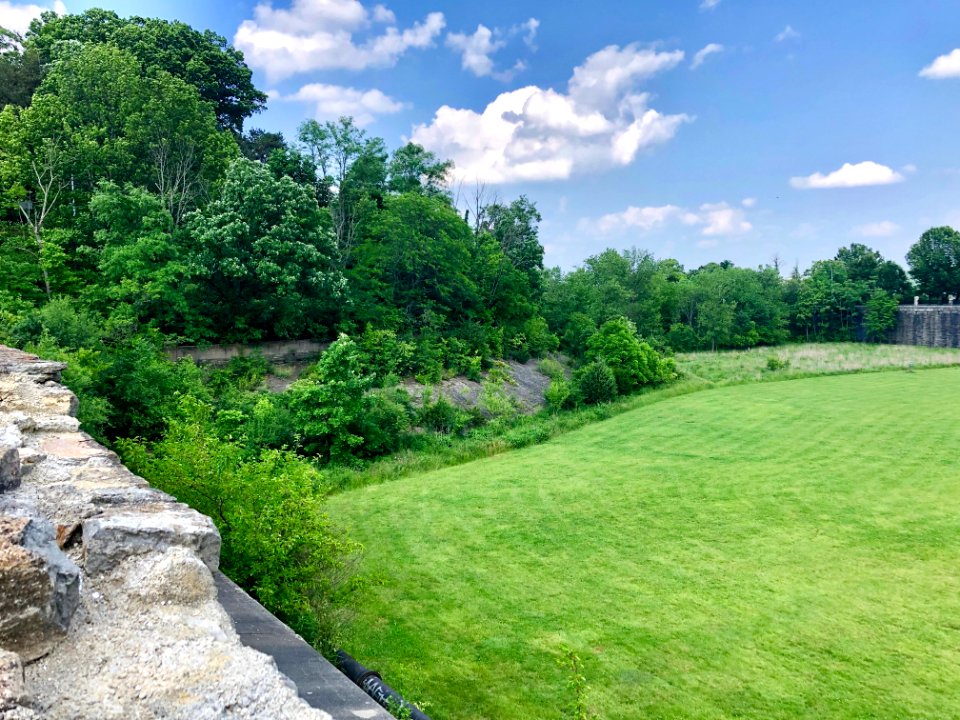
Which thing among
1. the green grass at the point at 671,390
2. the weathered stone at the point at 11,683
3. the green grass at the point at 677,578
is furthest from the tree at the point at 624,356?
the weathered stone at the point at 11,683

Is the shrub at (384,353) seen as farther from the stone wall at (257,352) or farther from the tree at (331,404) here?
the tree at (331,404)

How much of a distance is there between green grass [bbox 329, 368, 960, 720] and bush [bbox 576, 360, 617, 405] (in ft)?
24.3

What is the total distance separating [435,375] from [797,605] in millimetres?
17752

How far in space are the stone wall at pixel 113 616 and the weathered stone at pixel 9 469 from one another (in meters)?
0.01

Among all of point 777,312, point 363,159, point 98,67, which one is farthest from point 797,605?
point 777,312

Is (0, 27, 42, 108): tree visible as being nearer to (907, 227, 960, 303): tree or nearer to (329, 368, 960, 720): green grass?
(329, 368, 960, 720): green grass

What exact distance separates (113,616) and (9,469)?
1.28 metres

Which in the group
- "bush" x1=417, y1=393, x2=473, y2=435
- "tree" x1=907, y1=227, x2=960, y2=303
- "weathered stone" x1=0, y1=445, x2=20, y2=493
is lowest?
"bush" x1=417, y1=393, x2=473, y2=435

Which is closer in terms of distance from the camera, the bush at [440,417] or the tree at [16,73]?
the bush at [440,417]

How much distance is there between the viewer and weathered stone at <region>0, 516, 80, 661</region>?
2.40 m

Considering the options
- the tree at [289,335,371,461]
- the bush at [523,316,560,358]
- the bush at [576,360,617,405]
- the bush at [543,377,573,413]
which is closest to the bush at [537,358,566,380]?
the bush at [523,316,560,358]

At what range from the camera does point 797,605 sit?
11.2 meters

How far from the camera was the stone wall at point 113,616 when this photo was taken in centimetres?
241

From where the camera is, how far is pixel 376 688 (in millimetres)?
6543
